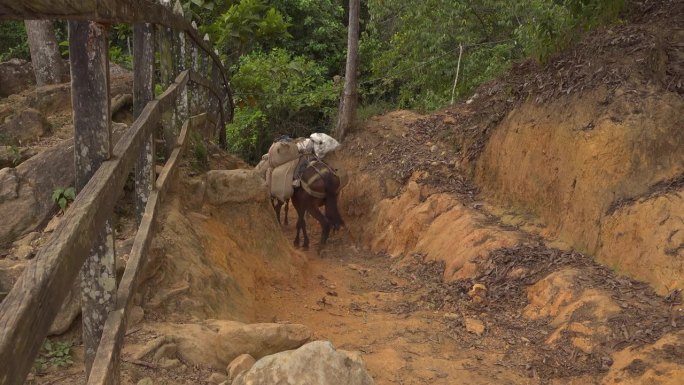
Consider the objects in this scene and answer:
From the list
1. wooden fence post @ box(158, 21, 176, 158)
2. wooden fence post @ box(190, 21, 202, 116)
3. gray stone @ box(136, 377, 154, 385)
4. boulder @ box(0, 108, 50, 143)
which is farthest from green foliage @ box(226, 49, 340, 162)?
gray stone @ box(136, 377, 154, 385)

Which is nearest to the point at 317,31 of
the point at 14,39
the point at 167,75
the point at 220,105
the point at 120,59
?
the point at 120,59

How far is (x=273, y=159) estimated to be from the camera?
978 centimetres

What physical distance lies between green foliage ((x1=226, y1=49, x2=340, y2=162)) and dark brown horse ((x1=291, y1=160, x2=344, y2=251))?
3.48m

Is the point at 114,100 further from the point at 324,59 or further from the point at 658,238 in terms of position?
the point at 324,59

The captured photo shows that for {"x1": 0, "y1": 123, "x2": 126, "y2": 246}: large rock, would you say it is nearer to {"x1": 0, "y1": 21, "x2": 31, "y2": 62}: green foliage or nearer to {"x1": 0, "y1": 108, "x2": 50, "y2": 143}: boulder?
{"x1": 0, "y1": 108, "x2": 50, "y2": 143}: boulder

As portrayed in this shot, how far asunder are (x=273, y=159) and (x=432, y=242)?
3010mm

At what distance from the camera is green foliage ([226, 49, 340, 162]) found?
13.1 meters

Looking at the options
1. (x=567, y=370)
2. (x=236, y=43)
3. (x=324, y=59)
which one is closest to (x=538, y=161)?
(x=567, y=370)

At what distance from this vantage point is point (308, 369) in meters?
3.21

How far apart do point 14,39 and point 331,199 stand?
36.5ft

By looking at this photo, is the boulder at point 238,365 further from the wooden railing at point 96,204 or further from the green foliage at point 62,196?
the green foliage at point 62,196

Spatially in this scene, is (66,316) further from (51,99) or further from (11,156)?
(51,99)

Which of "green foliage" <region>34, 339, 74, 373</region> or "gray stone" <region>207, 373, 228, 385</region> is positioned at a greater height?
"green foliage" <region>34, 339, 74, 373</region>

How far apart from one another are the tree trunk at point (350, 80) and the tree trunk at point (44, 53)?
204 inches
